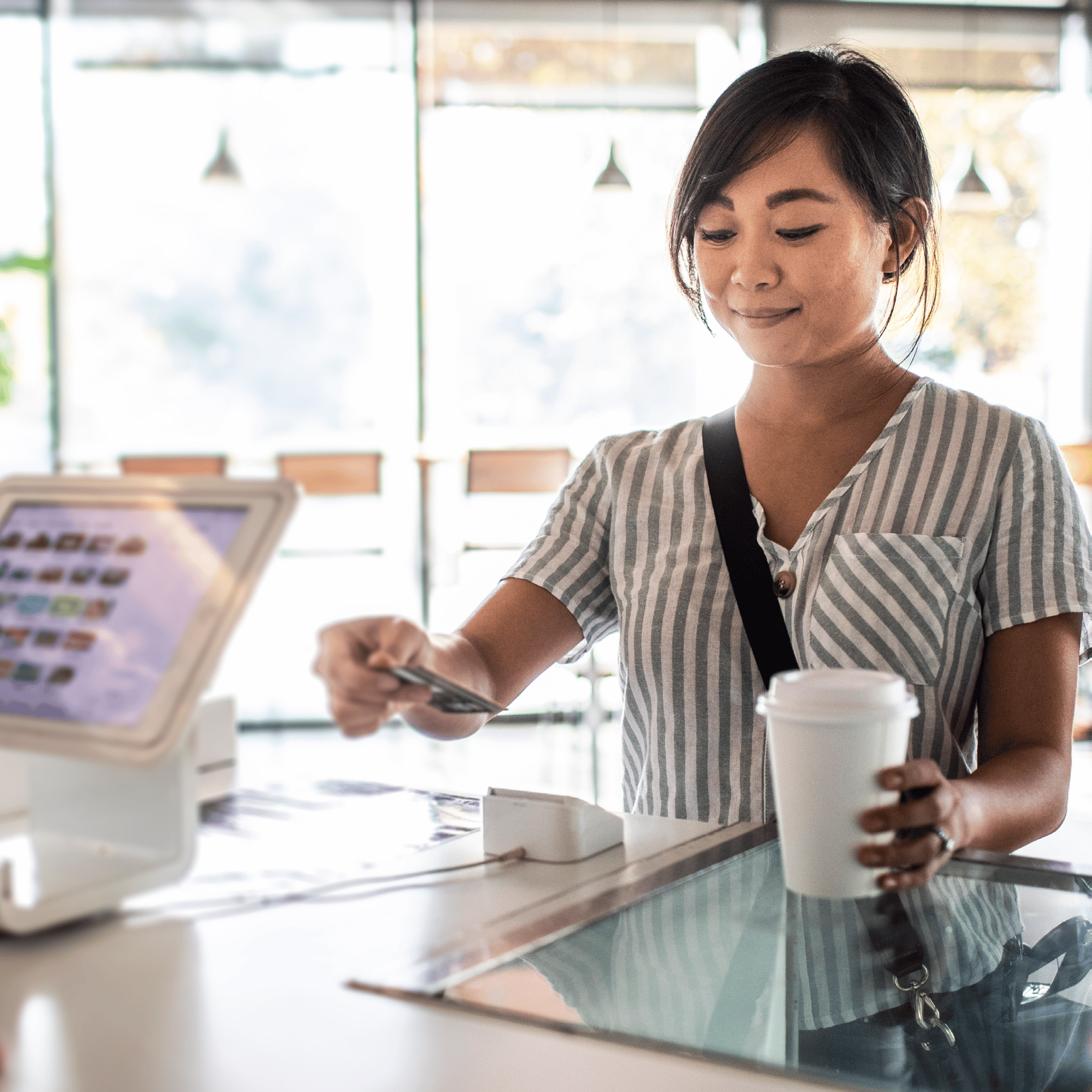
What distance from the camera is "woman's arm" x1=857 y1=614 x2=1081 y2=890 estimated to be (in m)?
0.89

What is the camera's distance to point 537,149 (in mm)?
5441

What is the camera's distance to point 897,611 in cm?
130

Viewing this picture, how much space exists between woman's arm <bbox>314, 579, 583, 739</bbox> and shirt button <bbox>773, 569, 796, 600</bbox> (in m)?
0.25

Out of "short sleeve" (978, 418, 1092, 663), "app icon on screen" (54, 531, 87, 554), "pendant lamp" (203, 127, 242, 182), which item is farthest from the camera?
"pendant lamp" (203, 127, 242, 182)

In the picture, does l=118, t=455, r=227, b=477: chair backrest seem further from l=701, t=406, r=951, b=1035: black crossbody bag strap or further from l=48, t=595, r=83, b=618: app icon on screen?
l=48, t=595, r=83, b=618: app icon on screen

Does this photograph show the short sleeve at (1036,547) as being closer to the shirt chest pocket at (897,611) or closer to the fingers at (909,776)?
the shirt chest pocket at (897,611)

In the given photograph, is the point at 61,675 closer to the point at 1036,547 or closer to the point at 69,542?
the point at 69,542

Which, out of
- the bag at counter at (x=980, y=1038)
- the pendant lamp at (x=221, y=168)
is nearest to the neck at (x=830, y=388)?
the bag at counter at (x=980, y=1038)

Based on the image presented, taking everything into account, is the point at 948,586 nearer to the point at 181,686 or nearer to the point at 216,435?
the point at 181,686

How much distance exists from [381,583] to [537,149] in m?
1.99

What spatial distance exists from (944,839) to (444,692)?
39 cm

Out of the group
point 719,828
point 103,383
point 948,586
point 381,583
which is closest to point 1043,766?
point 948,586

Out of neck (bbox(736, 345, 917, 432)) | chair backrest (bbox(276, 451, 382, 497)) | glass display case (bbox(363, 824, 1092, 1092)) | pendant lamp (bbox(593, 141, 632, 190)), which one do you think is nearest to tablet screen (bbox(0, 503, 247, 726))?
glass display case (bbox(363, 824, 1092, 1092))

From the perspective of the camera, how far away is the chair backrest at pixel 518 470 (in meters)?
4.72
